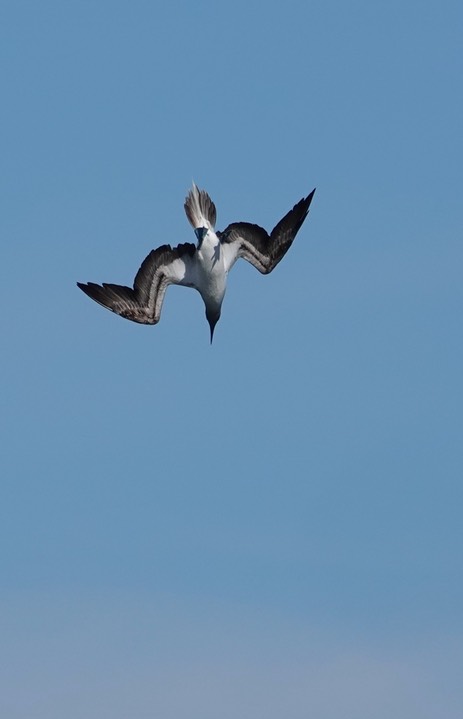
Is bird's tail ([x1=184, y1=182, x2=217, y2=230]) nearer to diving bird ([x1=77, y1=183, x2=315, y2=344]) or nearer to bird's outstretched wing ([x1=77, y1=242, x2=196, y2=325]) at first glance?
diving bird ([x1=77, y1=183, x2=315, y2=344])

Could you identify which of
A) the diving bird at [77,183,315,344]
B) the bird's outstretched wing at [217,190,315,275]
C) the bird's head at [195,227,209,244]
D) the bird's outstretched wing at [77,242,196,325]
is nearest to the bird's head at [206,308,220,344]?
the diving bird at [77,183,315,344]

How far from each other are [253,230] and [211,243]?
2.67m

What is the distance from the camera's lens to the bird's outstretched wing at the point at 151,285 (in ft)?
219

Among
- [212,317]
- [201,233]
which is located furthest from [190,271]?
[212,317]

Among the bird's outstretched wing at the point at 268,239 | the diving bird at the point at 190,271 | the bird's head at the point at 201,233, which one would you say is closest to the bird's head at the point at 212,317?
the diving bird at the point at 190,271

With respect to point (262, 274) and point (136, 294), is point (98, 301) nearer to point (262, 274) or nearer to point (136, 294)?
point (136, 294)

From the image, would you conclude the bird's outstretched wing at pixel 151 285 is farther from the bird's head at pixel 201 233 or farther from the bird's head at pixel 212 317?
the bird's head at pixel 212 317

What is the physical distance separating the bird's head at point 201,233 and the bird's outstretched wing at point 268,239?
2055 mm

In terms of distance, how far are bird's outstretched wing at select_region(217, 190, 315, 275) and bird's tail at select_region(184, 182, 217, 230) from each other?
1.32 meters

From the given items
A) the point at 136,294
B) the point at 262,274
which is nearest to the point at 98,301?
the point at 136,294

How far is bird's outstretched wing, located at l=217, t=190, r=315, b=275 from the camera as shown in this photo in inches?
2689

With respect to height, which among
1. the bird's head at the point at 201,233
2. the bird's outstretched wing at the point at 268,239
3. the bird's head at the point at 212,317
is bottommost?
the bird's head at the point at 212,317

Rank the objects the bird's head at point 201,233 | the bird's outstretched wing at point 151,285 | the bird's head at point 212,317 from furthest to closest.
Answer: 1. the bird's head at point 212,317
2. the bird's outstretched wing at point 151,285
3. the bird's head at point 201,233

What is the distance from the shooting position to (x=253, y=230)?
68438 millimetres
